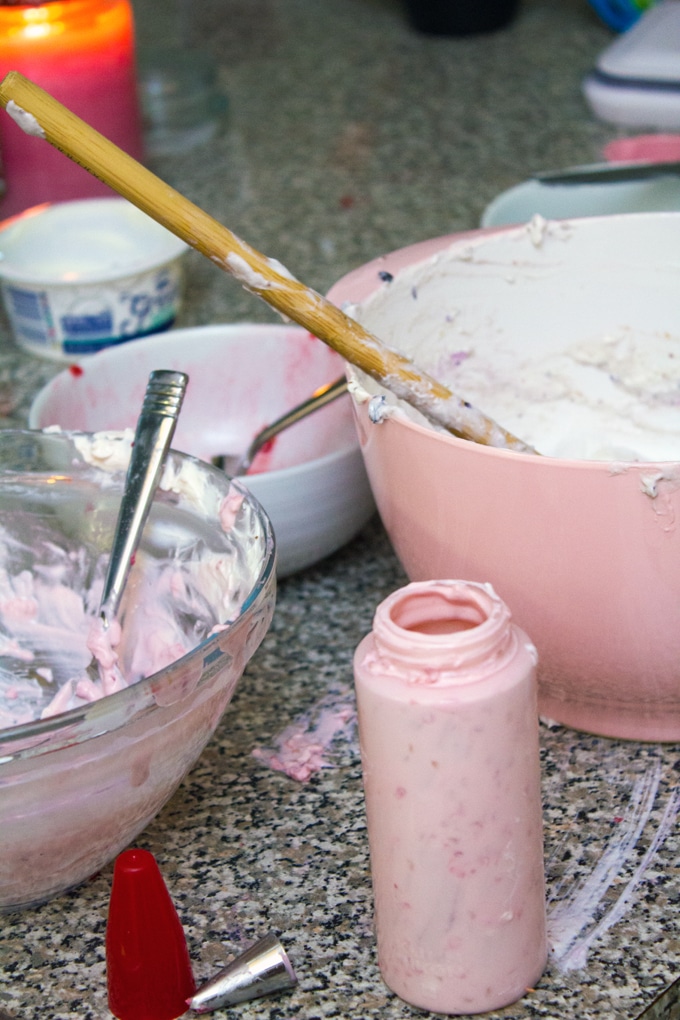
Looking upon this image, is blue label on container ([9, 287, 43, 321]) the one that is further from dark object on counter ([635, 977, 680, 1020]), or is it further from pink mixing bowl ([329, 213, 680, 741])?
dark object on counter ([635, 977, 680, 1020])

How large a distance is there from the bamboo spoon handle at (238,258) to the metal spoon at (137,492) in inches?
4.8

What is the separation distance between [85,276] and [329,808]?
2.11 feet

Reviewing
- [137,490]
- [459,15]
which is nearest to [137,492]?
[137,490]

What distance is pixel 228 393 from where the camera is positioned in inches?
40.6

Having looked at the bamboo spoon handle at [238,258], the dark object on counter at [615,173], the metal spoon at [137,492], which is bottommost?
the dark object on counter at [615,173]

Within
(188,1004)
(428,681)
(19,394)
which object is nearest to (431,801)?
(428,681)

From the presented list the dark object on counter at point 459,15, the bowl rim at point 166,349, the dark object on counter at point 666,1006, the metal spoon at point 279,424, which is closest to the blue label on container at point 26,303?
the bowl rim at point 166,349

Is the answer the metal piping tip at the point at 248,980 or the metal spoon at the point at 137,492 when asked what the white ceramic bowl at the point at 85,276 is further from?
the metal piping tip at the point at 248,980

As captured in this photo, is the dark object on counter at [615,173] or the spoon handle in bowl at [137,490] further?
the dark object on counter at [615,173]

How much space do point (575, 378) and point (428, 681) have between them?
0.47m

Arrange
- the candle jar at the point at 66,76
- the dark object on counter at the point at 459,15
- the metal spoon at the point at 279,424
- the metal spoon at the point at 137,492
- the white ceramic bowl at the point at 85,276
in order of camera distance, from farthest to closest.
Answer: the dark object on counter at the point at 459,15, the candle jar at the point at 66,76, the white ceramic bowl at the point at 85,276, the metal spoon at the point at 279,424, the metal spoon at the point at 137,492

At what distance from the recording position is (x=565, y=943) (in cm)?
58

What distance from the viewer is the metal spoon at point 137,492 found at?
0.70m

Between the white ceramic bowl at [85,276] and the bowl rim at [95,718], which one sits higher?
the bowl rim at [95,718]
